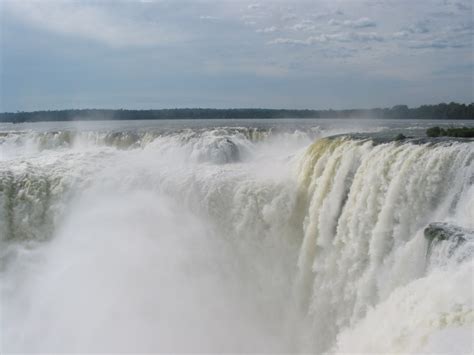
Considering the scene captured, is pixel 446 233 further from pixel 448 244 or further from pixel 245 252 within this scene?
pixel 245 252

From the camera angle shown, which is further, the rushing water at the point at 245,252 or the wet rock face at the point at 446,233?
the rushing water at the point at 245,252

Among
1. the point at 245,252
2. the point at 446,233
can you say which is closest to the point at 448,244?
the point at 446,233

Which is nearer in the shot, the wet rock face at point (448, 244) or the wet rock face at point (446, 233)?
the wet rock face at point (448, 244)

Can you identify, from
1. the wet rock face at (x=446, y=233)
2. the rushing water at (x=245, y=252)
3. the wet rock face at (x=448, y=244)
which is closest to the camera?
the wet rock face at (x=448, y=244)

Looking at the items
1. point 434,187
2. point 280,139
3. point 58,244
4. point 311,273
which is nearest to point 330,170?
point 311,273

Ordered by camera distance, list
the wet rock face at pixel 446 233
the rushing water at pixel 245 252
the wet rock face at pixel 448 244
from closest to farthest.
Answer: the wet rock face at pixel 448 244 < the wet rock face at pixel 446 233 < the rushing water at pixel 245 252

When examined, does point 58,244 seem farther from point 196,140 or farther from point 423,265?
point 423,265

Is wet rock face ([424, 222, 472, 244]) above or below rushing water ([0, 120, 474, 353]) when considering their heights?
above

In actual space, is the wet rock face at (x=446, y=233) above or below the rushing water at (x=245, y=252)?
above
